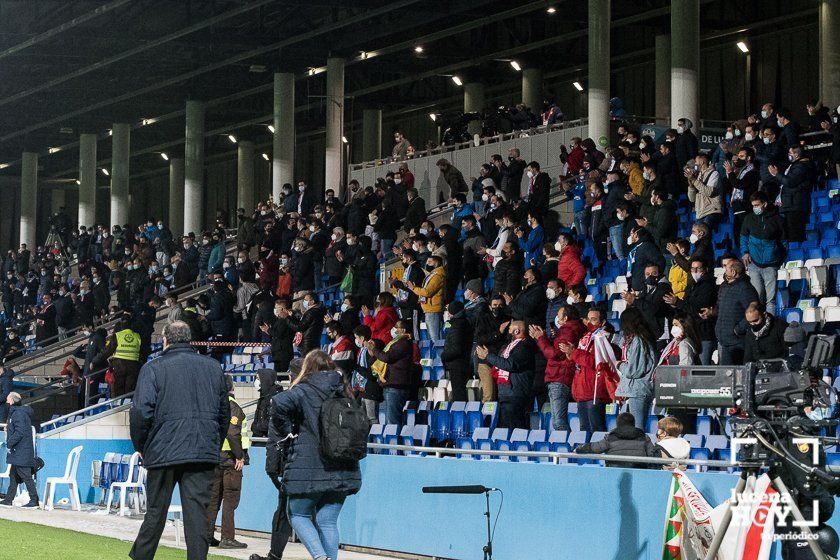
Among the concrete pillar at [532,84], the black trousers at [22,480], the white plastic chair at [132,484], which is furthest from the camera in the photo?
the concrete pillar at [532,84]

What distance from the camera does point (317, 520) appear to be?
9.41 metres

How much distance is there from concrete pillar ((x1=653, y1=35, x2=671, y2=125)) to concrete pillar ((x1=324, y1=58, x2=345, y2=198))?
8029 mm

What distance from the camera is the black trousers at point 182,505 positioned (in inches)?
348

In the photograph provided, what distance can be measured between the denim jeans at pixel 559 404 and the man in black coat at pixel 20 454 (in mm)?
7920

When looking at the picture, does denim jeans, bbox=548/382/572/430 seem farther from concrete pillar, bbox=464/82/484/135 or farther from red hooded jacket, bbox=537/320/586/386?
concrete pillar, bbox=464/82/484/135

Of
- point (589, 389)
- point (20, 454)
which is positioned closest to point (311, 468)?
point (589, 389)

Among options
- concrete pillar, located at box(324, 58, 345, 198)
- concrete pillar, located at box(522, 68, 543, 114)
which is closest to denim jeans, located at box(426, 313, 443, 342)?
concrete pillar, located at box(324, 58, 345, 198)

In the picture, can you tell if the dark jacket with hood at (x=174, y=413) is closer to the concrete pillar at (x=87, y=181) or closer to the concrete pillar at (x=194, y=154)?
the concrete pillar at (x=194, y=154)

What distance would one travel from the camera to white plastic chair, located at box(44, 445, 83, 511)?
746 inches

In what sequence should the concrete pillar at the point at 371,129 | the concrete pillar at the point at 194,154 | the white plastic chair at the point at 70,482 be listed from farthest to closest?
the concrete pillar at the point at 371,129, the concrete pillar at the point at 194,154, the white plastic chair at the point at 70,482

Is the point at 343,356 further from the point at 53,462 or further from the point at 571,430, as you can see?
the point at 53,462

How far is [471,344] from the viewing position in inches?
674

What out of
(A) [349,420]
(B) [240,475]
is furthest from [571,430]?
(A) [349,420]

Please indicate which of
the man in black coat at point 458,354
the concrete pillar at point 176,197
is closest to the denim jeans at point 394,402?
the man in black coat at point 458,354
